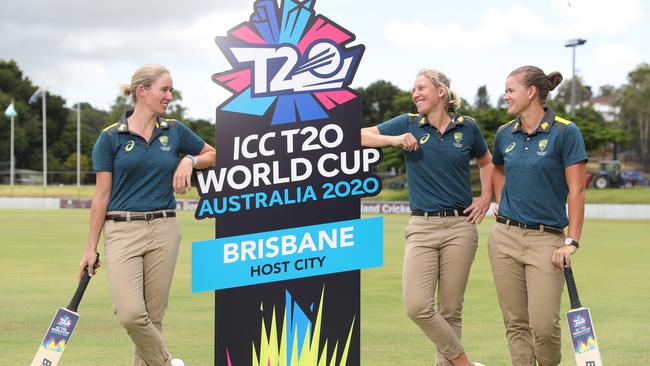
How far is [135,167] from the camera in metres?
5.20

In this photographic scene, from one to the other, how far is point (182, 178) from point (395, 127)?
1447 mm

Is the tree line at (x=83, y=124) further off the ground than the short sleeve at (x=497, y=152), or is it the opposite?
the tree line at (x=83, y=124)

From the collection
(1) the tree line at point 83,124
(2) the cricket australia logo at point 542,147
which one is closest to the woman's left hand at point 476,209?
(2) the cricket australia logo at point 542,147

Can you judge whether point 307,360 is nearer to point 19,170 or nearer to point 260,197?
point 260,197

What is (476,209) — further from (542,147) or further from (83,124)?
(83,124)

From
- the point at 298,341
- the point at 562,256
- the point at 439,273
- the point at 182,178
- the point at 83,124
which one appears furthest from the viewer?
the point at 83,124

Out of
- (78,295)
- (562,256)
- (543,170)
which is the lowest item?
→ (78,295)

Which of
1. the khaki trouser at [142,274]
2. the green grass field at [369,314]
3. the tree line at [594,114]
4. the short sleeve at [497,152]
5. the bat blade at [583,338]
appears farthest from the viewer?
→ the tree line at [594,114]

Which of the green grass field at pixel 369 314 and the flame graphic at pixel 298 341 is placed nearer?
the flame graphic at pixel 298 341

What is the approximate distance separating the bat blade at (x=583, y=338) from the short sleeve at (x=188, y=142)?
2.53m

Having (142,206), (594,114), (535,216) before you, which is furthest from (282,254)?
(594,114)

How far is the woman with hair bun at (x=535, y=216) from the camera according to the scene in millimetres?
5176

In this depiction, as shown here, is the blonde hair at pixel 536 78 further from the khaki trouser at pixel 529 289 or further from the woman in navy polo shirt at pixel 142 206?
the woman in navy polo shirt at pixel 142 206

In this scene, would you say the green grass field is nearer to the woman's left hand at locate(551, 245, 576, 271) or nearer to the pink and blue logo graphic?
the woman's left hand at locate(551, 245, 576, 271)
